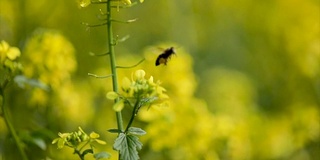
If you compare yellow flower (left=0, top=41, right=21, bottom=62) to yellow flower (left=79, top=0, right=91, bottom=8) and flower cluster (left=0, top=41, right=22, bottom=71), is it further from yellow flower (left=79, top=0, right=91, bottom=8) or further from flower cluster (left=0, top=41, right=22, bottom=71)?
yellow flower (left=79, top=0, right=91, bottom=8)

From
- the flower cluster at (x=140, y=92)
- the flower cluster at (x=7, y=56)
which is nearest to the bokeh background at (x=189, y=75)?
the flower cluster at (x=140, y=92)

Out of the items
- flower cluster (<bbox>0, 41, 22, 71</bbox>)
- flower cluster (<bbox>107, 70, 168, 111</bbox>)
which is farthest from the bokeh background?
flower cluster (<bbox>0, 41, 22, 71</bbox>)

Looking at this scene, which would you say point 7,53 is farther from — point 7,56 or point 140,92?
point 140,92

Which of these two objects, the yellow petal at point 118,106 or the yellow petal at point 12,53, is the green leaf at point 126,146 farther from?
the yellow petal at point 12,53

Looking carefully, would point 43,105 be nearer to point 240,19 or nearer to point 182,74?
point 182,74

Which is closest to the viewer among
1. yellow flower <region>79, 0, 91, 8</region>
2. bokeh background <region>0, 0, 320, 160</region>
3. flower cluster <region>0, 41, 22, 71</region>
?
yellow flower <region>79, 0, 91, 8</region>

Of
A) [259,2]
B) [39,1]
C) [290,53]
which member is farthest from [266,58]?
[39,1]
